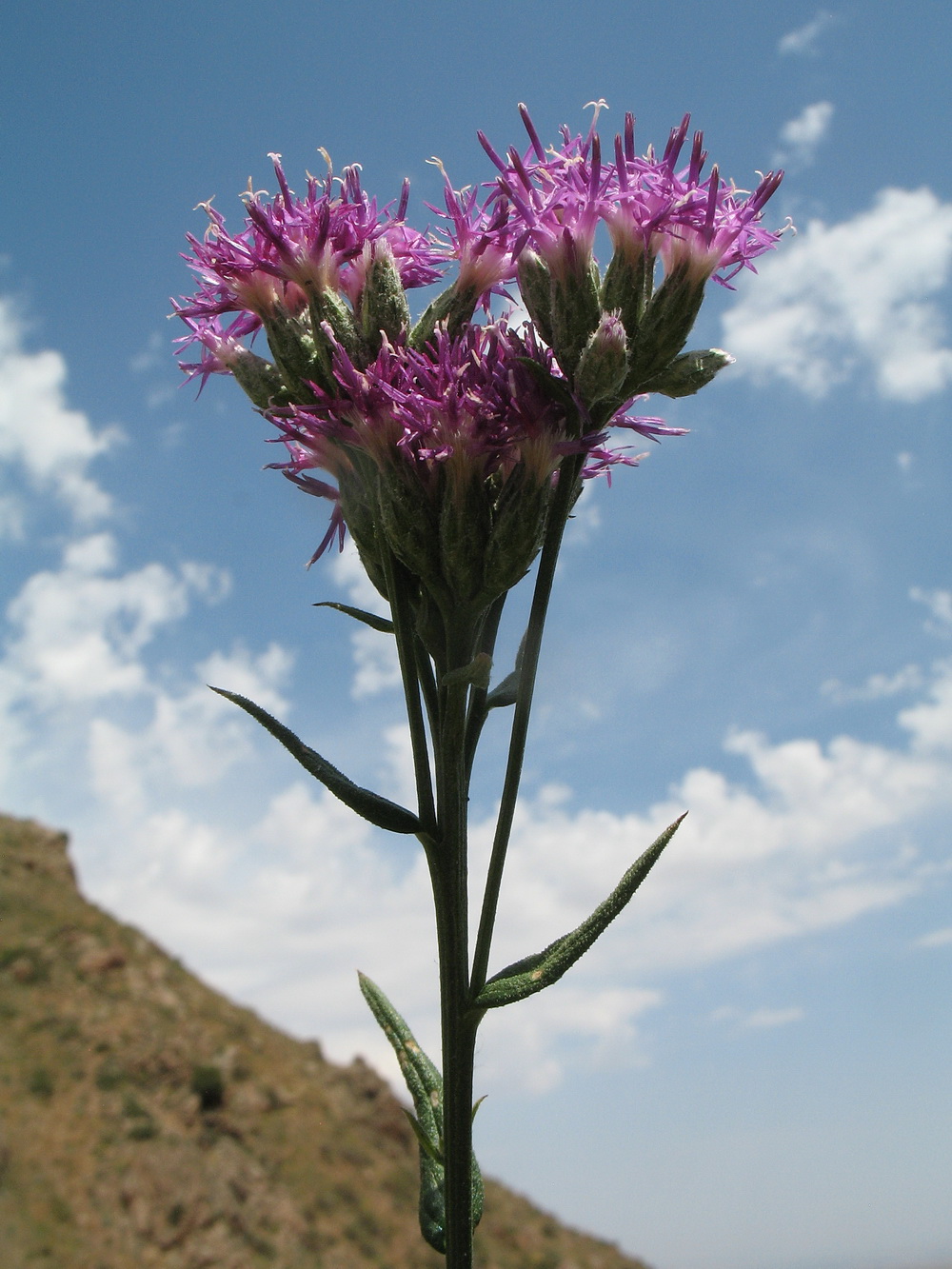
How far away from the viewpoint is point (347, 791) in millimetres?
2400

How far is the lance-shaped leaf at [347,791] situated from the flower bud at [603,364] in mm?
1097

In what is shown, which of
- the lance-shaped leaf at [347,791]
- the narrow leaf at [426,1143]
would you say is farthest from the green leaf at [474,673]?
the narrow leaf at [426,1143]

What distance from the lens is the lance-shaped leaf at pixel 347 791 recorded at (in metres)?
2.37

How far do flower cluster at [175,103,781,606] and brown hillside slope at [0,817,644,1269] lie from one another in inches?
1784

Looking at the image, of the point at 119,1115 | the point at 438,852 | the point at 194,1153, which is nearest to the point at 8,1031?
the point at 119,1115

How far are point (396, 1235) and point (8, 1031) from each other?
2215 centimetres

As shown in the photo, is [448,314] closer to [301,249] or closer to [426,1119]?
[301,249]

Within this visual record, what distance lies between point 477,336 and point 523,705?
1025 mm

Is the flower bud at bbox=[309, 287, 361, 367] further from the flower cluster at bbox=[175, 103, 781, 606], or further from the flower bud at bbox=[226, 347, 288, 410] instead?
the flower bud at bbox=[226, 347, 288, 410]

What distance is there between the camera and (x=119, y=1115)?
4762 cm

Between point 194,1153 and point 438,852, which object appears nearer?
point 438,852

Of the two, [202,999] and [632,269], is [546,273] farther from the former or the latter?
[202,999]

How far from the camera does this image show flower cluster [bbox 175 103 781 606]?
95.6 inches

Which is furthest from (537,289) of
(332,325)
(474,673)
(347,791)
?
(347,791)
